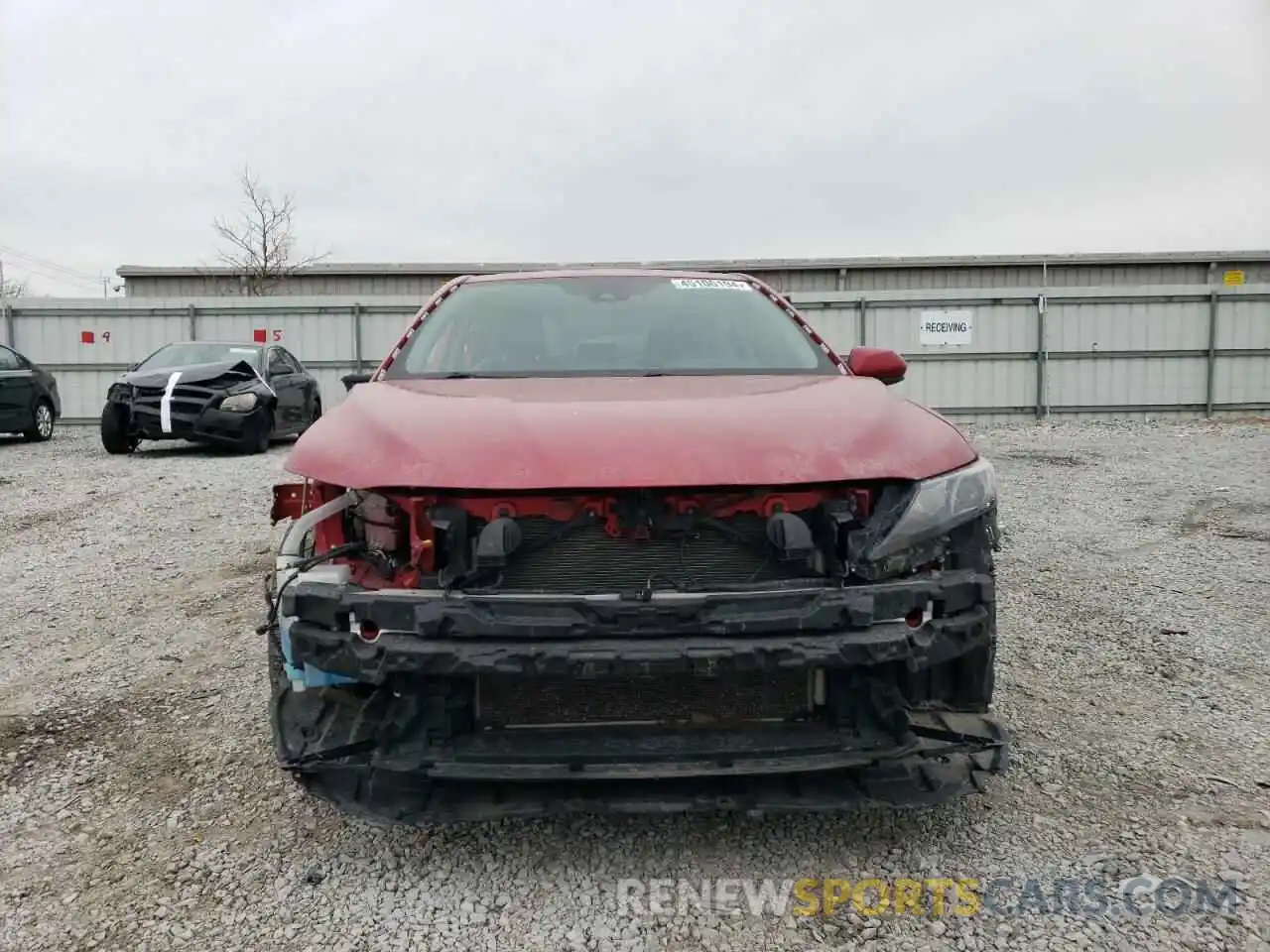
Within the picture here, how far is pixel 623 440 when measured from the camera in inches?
83.5

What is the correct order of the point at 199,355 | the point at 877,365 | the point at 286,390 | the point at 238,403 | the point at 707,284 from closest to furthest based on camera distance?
the point at 877,365 < the point at 707,284 < the point at 238,403 < the point at 199,355 < the point at 286,390

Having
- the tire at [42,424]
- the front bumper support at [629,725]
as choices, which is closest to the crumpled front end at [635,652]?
the front bumper support at [629,725]

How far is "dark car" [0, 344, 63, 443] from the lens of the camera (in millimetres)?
11188

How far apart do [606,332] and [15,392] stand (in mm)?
11037

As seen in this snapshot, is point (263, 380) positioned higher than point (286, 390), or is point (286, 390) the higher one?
point (263, 380)

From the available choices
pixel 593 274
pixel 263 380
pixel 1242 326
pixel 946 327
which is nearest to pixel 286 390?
pixel 263 380

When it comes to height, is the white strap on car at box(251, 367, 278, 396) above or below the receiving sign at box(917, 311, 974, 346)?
below

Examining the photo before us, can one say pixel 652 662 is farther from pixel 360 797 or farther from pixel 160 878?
pixel 160 878

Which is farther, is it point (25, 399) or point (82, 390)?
point (82, 390)

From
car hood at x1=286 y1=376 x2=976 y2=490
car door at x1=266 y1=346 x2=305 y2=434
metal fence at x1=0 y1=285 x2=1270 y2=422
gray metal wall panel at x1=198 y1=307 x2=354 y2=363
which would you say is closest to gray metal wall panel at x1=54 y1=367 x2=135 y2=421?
metal fence at x1=0 y1=285 x2=1270 y2=422

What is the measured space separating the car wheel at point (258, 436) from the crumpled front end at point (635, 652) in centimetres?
869

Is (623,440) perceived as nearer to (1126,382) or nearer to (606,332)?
(606,332)

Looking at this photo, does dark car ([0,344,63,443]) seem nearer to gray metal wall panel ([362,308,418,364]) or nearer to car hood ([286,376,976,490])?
gray metal wall panel ([362,308,418,364])

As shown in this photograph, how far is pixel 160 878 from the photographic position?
2240mm
